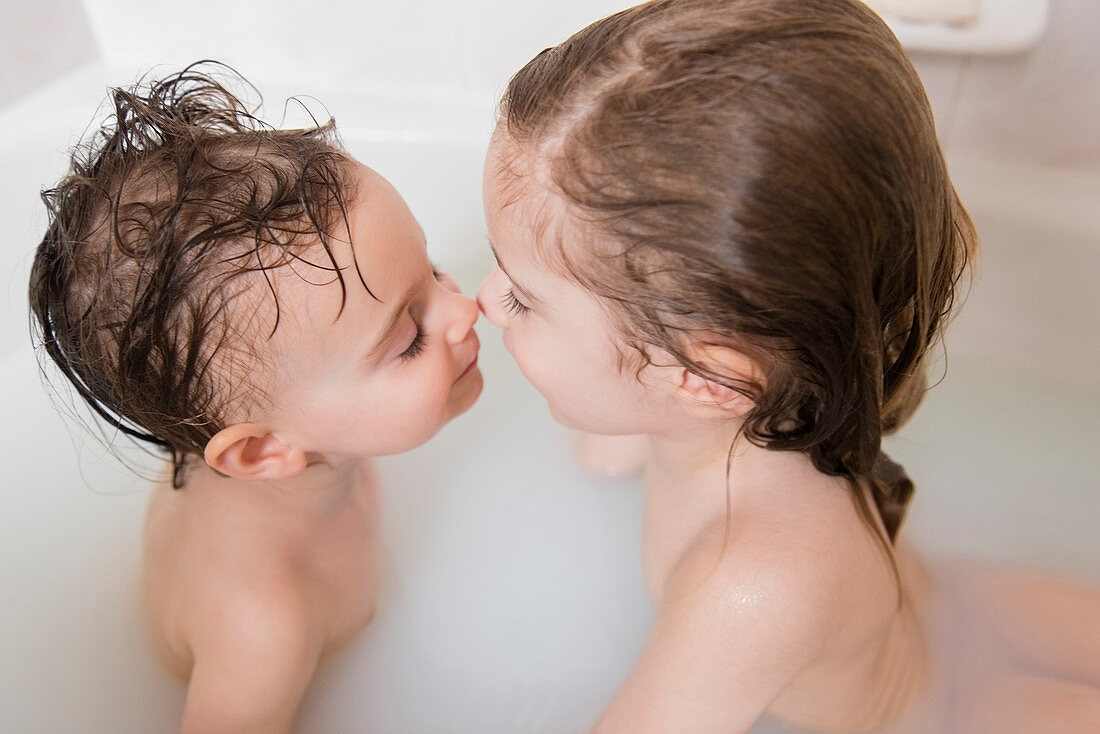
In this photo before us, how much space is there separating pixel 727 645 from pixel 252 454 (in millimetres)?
412

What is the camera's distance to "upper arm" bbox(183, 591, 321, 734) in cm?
77

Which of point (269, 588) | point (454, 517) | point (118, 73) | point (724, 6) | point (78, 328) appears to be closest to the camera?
point (724, 6)

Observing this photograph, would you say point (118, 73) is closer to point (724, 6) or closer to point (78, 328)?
point (78, 328)

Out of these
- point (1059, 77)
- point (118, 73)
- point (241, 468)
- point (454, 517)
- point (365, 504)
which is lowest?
point (454, 517)

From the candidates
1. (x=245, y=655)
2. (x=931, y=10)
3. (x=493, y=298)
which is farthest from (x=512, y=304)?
(x=931, y=10)

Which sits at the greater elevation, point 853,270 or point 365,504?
point 853,270

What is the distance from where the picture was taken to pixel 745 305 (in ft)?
1.80

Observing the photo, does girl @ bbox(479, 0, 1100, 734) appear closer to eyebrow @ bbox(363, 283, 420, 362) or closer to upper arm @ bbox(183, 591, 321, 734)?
eyebrow @ bbox(363, 283, 420, 362)

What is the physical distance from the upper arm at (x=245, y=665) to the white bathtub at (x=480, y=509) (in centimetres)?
17

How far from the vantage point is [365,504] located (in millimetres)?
996

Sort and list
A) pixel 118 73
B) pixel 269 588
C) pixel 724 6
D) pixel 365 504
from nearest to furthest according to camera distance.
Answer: pixel 724 6 < pixel 269 588 < pixel 365 504 < pixel 118 73

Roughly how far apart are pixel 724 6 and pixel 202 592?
639mm

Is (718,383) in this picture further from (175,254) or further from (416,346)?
(175,254)

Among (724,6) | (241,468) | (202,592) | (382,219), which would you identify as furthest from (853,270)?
(202,592)
